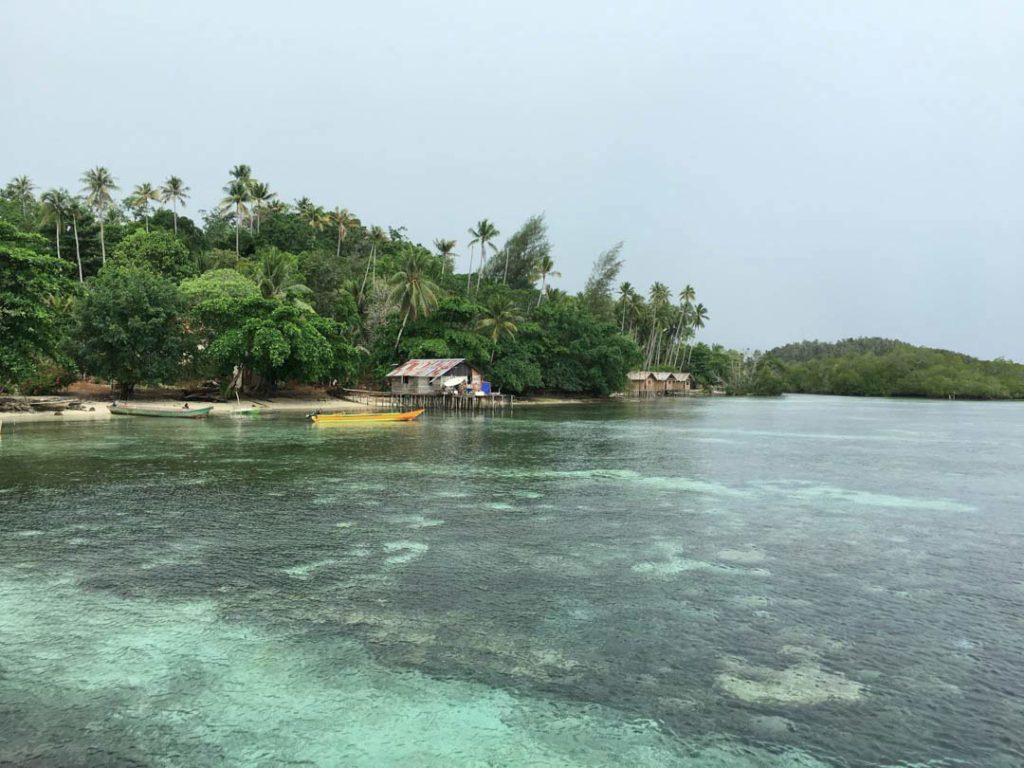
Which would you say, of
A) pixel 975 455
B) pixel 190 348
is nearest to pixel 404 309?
pixel 190 348

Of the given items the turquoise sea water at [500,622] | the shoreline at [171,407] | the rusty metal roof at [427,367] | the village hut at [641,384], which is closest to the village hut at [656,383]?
the village hut at [641,384]

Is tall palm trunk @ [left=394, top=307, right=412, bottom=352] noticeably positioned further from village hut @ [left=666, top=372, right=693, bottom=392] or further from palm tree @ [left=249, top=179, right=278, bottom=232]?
village hut @ [left=666, top=372, right=693, bottom=392]

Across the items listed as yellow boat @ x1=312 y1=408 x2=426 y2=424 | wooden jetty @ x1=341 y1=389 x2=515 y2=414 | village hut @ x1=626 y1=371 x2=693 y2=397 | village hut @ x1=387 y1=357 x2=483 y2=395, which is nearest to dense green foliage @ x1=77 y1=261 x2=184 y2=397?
yellow boat @ x1=312 y1=408 x2=426 y2=424

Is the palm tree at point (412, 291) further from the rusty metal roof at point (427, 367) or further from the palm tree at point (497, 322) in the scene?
the palm tree at point (497, 322)

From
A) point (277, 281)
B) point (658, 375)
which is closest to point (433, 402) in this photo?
point (277, 281)

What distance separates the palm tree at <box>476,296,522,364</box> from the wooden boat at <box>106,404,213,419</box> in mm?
24475

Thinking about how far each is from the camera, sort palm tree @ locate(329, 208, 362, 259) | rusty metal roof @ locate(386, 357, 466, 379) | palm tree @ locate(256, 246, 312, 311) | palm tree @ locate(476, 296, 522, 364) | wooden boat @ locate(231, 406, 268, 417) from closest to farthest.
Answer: wooden boat @ locate(231, 406, 268, 417) → palm tree @ locate(256, 246, 312, 311) → rusty metal roof @ locate(386, 357, 466, 379) → palm tree @ locate(476, 296, 522, 364) → palm tree @ locate(329, 208, 362, 259)

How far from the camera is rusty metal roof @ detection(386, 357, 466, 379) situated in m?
47.2

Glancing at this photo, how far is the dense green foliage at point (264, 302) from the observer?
1379 inches

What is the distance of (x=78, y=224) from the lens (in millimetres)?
53625

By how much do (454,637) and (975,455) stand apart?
27.3 m

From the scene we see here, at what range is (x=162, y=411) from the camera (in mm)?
33344

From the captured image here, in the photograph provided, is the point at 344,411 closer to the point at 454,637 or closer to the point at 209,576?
the point at 209,576

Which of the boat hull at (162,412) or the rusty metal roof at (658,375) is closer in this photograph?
the boat hull at (162,412)
